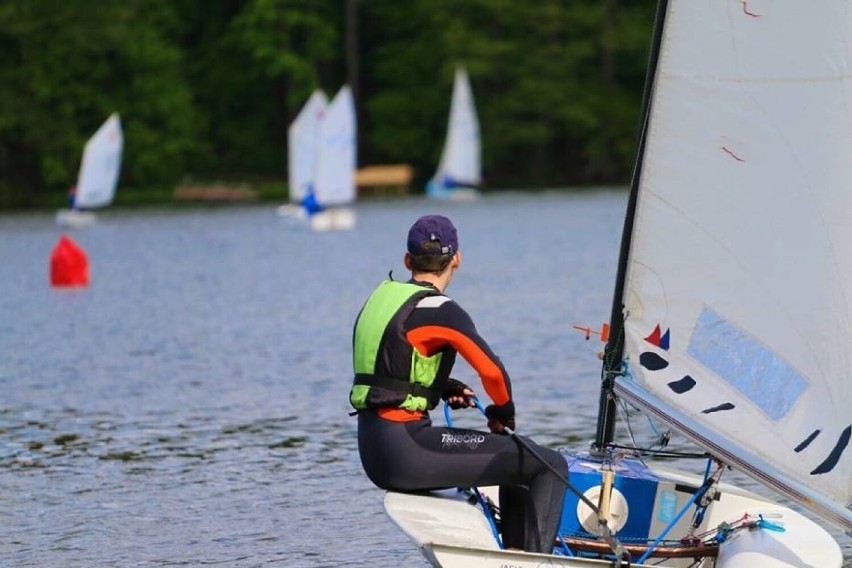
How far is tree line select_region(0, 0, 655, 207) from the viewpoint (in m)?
58.5

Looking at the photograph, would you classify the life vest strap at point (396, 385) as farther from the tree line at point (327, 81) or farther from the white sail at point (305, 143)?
the tree line at point (327, 81)

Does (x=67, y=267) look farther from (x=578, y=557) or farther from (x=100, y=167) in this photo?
(x=578, y=557)

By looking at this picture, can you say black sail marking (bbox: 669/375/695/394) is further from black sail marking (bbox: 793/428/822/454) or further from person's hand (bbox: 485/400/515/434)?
person's hand (bbox: 485/400/515/434)

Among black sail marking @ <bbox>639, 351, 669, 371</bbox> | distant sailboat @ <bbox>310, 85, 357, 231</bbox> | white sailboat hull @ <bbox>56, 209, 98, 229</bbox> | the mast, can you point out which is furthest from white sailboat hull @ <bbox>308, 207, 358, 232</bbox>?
black sail marking @ <bbox>639, 351, 669, 371</bbox>

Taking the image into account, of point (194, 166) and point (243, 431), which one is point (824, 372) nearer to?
point (243, 431)

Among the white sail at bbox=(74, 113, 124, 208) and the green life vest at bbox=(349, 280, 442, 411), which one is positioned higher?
the green life vest at bbox=(349, 280, 442, 411)

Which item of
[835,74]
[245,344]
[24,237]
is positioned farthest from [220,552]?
[24,237]

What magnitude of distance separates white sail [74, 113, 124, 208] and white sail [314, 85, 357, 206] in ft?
19.3

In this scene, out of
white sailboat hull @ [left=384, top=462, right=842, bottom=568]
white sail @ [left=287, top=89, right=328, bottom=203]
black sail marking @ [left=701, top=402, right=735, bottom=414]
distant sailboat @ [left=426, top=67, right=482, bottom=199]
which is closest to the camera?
white sailboat hull @ [left=384, top=462, right=842, bottom=568]

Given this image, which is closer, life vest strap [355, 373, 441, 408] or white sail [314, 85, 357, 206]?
life vest strap [355, 373, 441, 408]

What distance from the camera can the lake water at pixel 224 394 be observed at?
8891 mm

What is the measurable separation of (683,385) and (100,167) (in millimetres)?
40767

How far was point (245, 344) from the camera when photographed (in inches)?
715

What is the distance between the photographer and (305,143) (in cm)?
4759
